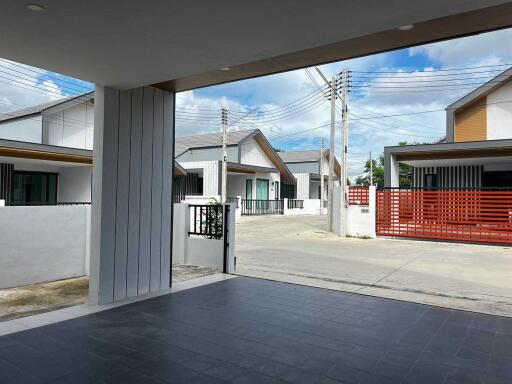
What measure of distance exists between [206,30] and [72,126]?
14711 mm

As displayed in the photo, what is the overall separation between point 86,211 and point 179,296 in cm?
254

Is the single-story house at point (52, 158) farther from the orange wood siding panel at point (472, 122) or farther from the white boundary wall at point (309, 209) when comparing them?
the white boundary wall at point (309, 209)

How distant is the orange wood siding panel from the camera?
16.5m

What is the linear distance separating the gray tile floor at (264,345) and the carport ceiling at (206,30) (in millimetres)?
2601

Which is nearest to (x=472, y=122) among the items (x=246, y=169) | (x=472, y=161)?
(x=472, y=161)

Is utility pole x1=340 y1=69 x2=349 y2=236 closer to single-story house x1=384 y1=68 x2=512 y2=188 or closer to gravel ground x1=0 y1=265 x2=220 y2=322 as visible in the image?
single-story house x1=384 y1=68 x2=512 y2=188

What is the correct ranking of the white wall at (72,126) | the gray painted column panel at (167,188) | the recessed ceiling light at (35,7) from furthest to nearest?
the white wall at (72,126) → the gray painted column panel at (167,188) → the recessed ceiling light at (35,7)

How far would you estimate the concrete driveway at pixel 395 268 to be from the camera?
5.82 meters

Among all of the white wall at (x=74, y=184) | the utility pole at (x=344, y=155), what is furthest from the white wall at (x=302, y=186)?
the white wall at (x=74, y=184)

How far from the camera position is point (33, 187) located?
52.5 ft

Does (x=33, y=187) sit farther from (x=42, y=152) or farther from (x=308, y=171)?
(x=308, y=171)

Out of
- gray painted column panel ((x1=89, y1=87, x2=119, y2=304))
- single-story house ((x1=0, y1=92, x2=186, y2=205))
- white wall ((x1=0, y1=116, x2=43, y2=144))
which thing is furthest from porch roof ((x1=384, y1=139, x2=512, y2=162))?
white wall ((x1=0, y1=116, x2=43, y2=144))

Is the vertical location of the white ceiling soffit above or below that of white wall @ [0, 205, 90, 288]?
above

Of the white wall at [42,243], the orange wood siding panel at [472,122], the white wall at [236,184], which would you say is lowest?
the white wall at [42,243]
